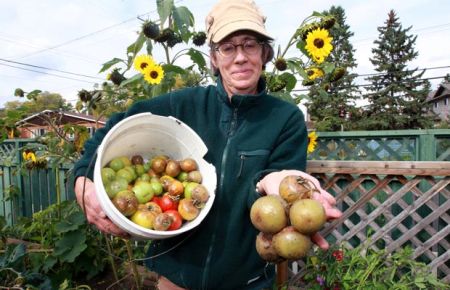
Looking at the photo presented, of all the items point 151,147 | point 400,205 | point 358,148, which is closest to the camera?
point 151,147

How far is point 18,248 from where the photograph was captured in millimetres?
2729

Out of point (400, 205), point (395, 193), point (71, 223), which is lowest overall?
point (71, 223)

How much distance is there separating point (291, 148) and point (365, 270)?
146 centimetres

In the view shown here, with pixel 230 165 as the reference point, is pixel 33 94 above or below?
above

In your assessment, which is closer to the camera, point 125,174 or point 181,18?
point 125,174

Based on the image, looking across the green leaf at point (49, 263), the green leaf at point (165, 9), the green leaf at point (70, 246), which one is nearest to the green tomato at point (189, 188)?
the green leaf at point (165, 9)

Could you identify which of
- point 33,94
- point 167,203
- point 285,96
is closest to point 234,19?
point 167,203

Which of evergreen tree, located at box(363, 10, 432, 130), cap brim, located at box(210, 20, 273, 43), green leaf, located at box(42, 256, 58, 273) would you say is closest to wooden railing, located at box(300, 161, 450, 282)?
cap brim, located at box(210, 20, 273, 43)

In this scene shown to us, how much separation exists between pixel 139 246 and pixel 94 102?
1.41 m

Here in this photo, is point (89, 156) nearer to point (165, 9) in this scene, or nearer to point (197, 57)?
point (165, 9)

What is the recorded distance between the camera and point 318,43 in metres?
2.71

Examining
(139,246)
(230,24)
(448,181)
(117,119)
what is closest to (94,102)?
(117,119)

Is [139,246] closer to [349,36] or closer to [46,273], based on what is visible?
[46,273]

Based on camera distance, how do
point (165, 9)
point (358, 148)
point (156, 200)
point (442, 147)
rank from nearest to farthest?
point (156, 200), point (165, 9), point (442, 147), point (358, 148)
